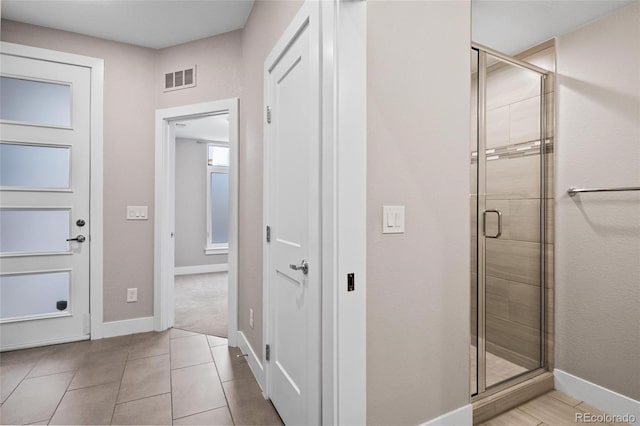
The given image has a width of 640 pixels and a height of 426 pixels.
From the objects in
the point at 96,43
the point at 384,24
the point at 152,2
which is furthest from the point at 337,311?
the point at 96,43

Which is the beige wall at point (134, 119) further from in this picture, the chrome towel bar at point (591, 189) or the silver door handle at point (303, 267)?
the chrome towel bar at point (591, 189)

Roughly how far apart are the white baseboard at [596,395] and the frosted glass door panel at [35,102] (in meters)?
4.27

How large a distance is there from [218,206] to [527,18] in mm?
5669

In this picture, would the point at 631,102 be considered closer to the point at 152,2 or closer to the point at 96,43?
the point at 152,2

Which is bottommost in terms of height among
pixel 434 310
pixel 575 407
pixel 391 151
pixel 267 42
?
pixel 575 407

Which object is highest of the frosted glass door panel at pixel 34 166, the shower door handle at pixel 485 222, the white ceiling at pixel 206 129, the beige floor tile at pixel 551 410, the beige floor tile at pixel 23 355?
the white ceiling at pixel 206 129

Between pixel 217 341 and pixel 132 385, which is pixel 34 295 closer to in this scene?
pixel 132 385

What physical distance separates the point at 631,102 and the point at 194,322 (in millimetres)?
3882

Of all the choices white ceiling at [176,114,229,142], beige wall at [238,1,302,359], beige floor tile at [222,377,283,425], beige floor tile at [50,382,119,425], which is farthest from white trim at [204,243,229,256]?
beige floor tile at [222,377,283,425]

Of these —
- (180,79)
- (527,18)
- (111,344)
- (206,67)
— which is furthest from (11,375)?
(527,18)

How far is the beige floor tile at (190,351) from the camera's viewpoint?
8.21 ft

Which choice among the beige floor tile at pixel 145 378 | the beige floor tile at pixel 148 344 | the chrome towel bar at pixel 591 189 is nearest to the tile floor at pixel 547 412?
the chrome towel bar at pixel 591 189

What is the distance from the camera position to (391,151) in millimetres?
1441

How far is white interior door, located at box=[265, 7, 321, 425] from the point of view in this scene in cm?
139
